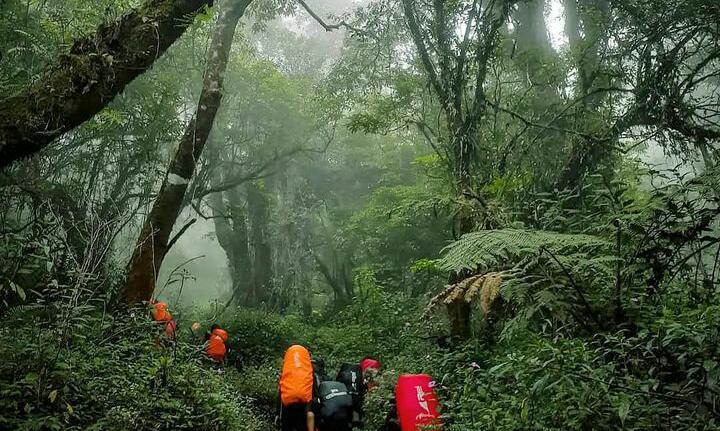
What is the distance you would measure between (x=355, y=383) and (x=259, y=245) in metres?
13.1

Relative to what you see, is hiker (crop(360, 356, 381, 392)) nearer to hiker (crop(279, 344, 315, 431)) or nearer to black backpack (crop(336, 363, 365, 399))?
black backpack (crop(336, 363, 365, 399))

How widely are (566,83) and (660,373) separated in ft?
28.2

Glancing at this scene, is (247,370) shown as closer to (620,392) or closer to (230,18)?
(230,18)

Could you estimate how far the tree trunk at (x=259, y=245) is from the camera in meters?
18.3

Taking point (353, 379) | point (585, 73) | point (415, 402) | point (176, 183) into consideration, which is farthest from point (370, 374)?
point (585, 73)

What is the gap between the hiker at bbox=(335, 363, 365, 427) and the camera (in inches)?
245

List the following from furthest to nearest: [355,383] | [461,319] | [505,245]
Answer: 1. [355,383]
2. [461,319]
3. [505,245]

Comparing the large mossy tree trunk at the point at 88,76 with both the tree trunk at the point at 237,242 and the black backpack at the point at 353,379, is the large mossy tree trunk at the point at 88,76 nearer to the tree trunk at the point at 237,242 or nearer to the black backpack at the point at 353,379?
the black backpack at the point at 353,379

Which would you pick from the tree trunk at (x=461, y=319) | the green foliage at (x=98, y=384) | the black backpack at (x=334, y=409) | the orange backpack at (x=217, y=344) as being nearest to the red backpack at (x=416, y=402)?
the black backpack at (x=334, y=409)

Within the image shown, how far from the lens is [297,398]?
579 cm

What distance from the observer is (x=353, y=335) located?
11234mm

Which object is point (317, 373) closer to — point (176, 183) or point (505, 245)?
point (176, 183)

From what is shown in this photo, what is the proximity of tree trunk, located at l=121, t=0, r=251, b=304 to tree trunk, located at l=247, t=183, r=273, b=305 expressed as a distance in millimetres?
10296

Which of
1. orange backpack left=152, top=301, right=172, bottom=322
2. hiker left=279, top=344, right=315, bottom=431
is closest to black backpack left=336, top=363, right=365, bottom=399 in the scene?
hiker left=279, top=344, right=315, bottom=431
